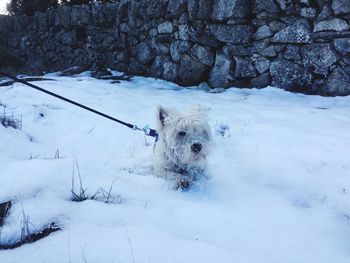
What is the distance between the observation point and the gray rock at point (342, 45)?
6.19 metres

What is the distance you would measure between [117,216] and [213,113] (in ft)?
13.8

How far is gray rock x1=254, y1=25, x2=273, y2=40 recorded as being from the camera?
7219 millimetres

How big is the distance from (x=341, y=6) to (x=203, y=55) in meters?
3.29

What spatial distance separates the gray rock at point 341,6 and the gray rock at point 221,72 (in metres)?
2.47

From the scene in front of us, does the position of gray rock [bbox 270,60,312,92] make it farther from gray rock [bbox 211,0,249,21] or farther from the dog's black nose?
the dog's black nose

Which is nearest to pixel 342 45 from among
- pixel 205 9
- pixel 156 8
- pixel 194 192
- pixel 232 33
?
pixel 232 33

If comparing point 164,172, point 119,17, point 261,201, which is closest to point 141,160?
point 164,172

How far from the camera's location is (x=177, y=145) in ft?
11.8

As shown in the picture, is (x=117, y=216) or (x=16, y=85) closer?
(x=117, y=216)

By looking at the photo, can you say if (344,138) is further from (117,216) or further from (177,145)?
(117,216)

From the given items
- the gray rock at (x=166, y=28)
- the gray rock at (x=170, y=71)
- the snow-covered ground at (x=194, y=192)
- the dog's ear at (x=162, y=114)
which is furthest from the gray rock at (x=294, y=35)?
the dog's ear at (x=162, y=114)

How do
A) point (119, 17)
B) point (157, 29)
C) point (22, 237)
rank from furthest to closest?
point (119, 17), point (157, 29), point (22, 237)

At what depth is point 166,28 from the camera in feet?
29.7

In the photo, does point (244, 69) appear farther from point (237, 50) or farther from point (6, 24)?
point (6, 24)
